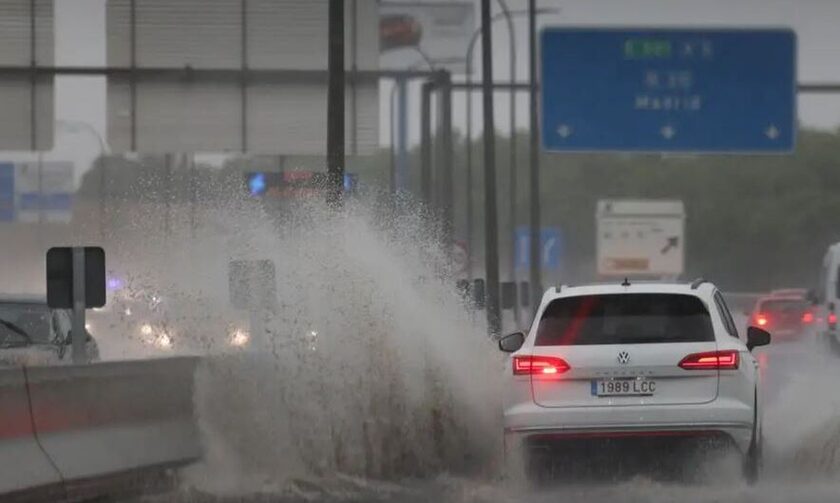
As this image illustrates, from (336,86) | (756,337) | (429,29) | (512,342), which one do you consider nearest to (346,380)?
(512,342)

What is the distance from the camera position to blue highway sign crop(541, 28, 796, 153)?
28.2 metres

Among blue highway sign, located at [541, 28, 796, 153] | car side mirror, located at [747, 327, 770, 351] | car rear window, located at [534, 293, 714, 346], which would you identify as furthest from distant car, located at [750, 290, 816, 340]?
car rear window, located at [534, 293, 714, 346]

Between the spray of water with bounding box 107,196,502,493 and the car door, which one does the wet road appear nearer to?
the spray of water with bounding box 107,196,502,493

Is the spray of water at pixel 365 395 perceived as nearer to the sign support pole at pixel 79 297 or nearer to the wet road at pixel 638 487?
the wet road at pixel 638 487

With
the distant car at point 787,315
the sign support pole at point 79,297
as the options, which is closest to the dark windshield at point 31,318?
the sign support pole at point 79,297

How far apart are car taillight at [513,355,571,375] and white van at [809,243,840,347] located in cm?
2690

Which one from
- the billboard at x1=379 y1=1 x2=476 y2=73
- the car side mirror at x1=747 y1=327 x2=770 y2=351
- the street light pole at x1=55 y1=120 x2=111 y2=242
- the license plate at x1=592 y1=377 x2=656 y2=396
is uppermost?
the billboard at x1=379 y1=1 x2=476 y2=73

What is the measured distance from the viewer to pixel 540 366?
39.2ft

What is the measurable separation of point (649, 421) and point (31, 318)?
324 inches

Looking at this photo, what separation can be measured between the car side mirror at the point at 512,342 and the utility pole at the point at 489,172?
52.8 feet

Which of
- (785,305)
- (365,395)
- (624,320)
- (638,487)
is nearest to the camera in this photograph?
(638,487)

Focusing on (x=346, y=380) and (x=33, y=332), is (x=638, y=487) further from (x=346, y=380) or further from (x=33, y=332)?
(x=33, y=332)

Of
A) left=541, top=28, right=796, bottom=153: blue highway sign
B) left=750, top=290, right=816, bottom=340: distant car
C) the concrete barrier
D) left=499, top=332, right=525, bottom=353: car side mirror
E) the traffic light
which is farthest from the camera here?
left=750, top=290, right=816, bottom=340: distant car

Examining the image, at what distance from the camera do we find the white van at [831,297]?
38406mm
